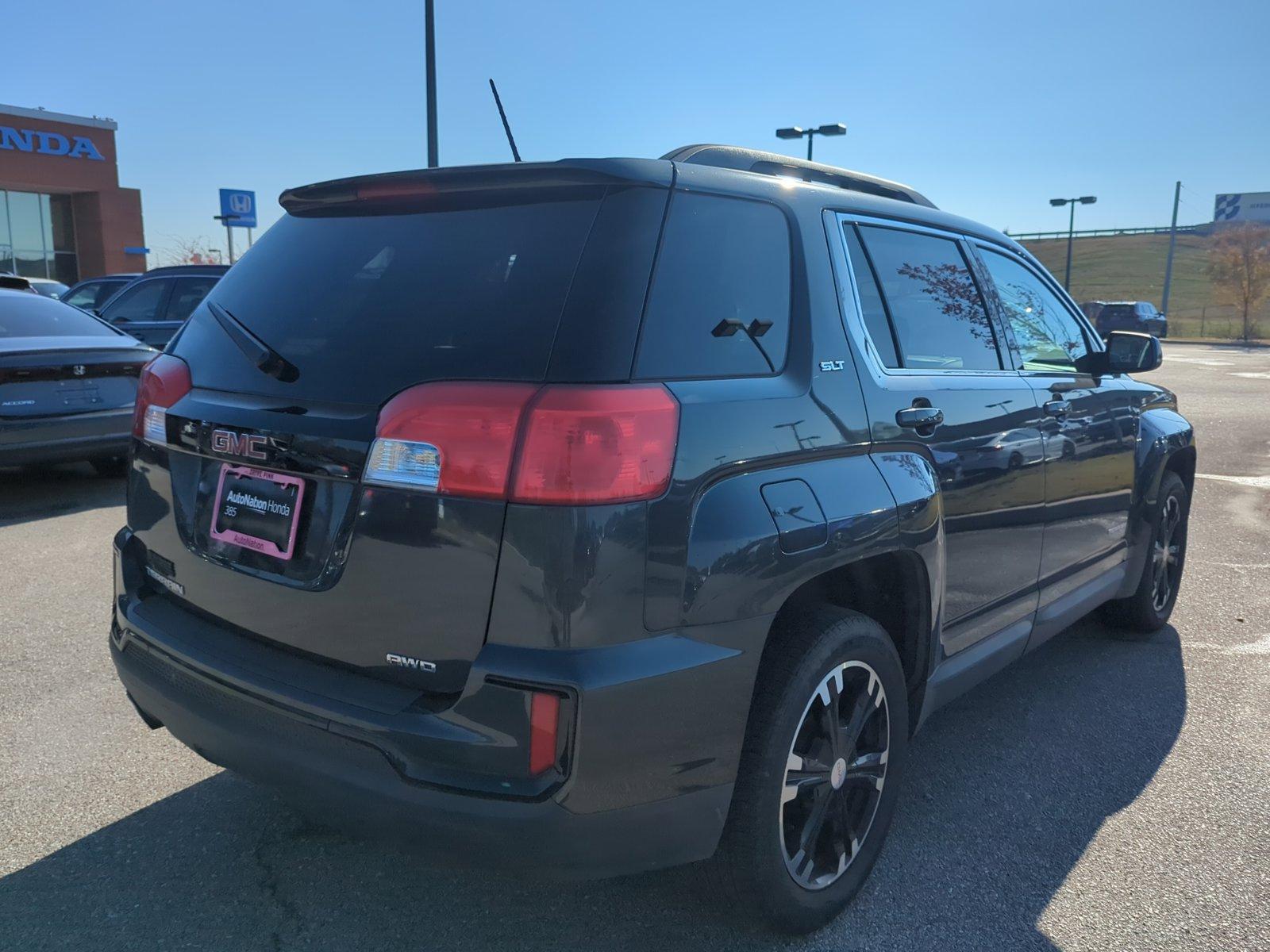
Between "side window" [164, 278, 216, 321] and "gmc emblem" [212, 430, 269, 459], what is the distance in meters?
10.8

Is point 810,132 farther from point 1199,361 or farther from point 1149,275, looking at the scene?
point 1149,275

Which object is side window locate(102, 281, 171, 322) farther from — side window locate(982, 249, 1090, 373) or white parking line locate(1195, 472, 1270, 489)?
white parking line locate(1195, 472, 1270, 489)

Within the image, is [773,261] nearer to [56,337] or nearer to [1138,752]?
[1138,752]

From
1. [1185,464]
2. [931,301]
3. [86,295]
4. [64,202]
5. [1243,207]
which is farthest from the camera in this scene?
[1243,207]

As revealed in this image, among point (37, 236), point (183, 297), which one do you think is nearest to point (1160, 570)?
point (183, 297)

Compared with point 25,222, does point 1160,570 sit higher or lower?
lower

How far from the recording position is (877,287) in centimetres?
300

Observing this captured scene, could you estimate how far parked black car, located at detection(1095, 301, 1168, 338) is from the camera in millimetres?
42438

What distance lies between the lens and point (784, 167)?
2988 millimetres

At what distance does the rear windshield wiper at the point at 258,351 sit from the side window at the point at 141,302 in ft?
35.1

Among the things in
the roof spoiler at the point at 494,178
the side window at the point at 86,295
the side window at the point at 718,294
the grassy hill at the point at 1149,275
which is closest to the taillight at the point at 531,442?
the side window at the point at 718,294

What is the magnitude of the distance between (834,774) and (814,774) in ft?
0.33

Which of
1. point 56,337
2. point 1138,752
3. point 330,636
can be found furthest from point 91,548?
point 1138,752

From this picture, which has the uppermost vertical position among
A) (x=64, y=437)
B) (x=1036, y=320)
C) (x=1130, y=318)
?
(x=1036, y=320)
